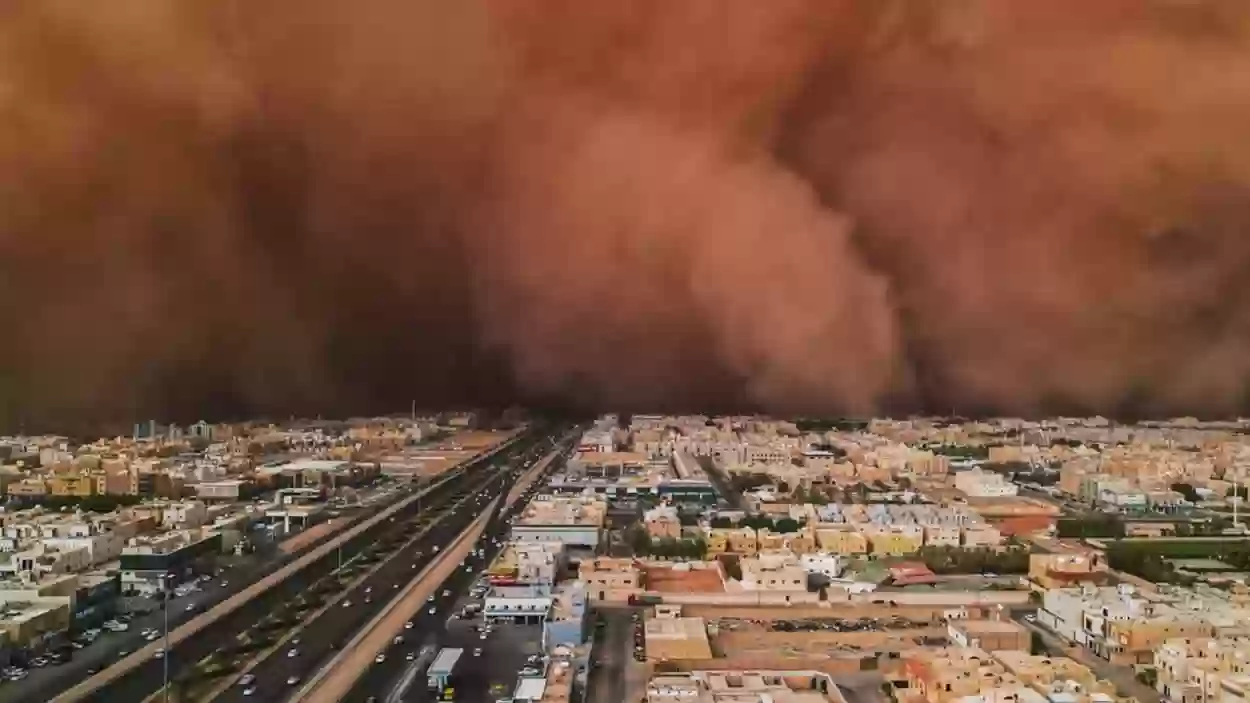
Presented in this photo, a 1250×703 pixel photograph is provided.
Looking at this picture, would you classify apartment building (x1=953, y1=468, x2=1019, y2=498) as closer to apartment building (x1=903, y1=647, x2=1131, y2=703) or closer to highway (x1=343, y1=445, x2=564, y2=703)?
highway (x1=343, y1=445, x2=564, y2=703)

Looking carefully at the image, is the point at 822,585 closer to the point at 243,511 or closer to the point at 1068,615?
the point at 1068,615

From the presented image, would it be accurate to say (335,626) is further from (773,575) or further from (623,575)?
(773,575)

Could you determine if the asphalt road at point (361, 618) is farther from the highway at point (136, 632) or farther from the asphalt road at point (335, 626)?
the highway at point (136, 632)

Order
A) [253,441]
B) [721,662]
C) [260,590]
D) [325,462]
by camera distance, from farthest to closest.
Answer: [253,441] < [325,462] < [260,590] < [721,662]

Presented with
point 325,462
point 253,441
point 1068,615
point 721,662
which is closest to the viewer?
point 721,662

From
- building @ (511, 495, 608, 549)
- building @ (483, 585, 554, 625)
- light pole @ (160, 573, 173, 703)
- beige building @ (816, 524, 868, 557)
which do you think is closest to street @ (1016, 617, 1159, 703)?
beige building @ (816, 524, 868, 557)

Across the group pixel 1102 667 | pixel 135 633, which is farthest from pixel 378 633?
pixel 1102 667

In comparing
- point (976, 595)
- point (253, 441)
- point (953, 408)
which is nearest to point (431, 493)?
point (253, 441)
